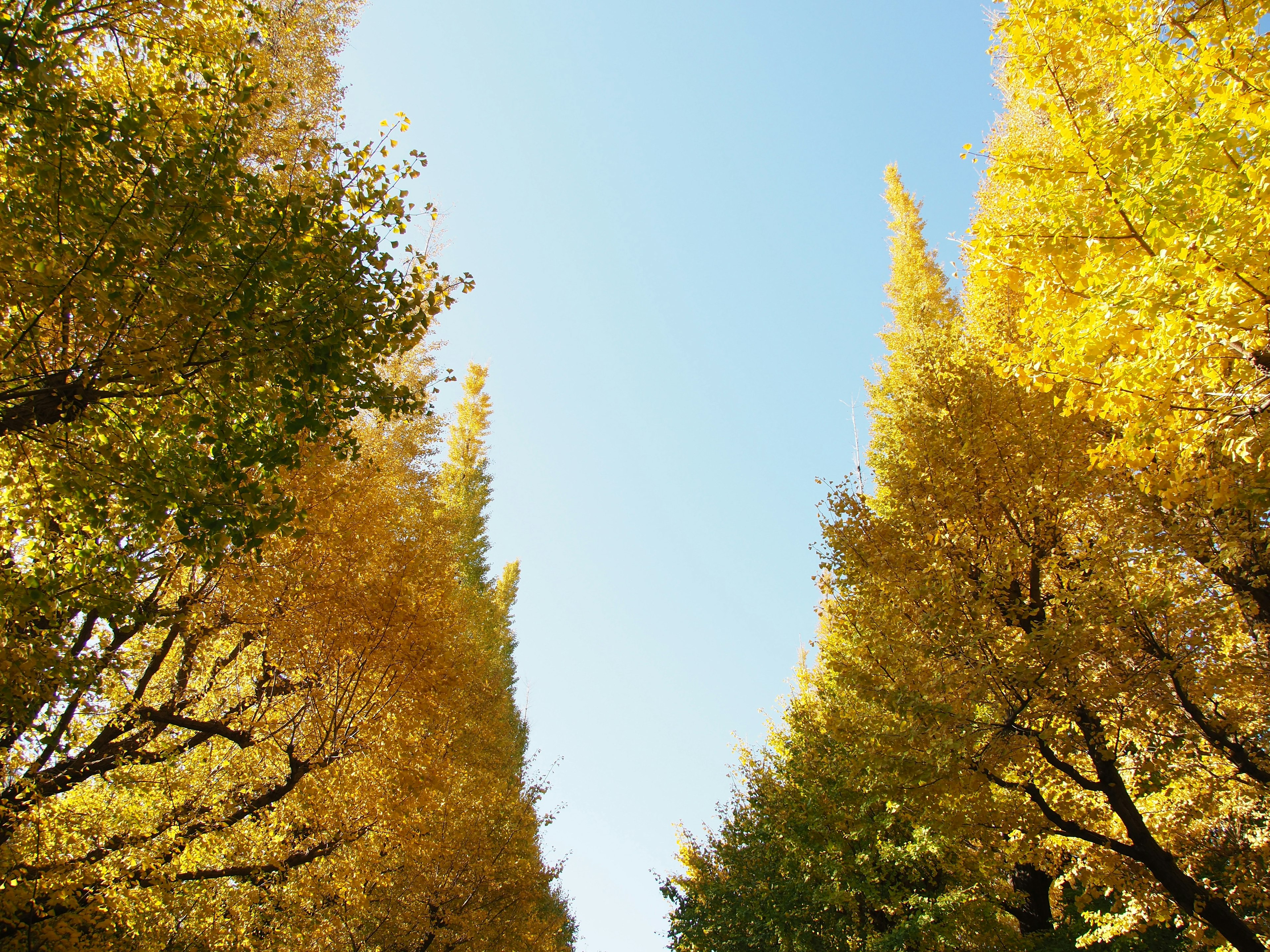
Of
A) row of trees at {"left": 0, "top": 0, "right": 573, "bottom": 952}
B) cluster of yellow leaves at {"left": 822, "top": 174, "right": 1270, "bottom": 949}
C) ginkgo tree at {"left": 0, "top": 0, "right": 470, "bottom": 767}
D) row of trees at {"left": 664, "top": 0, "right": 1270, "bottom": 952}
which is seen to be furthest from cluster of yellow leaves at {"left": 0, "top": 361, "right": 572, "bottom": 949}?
cluster of yellow leaves at {"left": 822, "top": 174, "right": 1270, "bottom": 949}

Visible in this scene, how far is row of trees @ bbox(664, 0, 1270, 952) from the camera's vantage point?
3572 mm

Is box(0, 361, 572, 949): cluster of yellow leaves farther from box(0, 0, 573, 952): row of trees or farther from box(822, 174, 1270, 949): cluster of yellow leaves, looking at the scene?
box(822, 174, 1270, 949): cluster of yellow leaves

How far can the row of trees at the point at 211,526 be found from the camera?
137 inches

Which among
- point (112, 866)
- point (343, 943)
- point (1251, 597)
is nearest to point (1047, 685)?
point (1251, 597)

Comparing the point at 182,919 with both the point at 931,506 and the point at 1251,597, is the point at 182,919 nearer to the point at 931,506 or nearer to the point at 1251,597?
the point at 931,506

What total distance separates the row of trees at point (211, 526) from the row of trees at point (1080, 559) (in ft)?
14.4

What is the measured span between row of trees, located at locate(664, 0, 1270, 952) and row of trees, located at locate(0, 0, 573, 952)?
4.39 m

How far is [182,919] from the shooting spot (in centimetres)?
684

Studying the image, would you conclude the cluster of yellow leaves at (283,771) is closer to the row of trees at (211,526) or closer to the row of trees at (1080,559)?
the row of trees at (211,526)

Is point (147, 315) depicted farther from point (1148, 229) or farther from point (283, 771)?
point (283, 771)

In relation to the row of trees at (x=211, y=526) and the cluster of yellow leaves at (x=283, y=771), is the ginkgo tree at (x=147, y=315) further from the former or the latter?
the cluster of yellow leaves at (x=283, y=771)

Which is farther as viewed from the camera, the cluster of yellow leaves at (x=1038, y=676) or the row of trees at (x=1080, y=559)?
the cluster of yellow leaves at (x=1038, y=676)

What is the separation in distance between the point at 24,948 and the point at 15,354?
5.45m

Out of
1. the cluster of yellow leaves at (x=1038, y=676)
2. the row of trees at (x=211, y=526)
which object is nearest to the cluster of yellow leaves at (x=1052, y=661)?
the cluster of yellow leaves at (x=1038, y=676)
